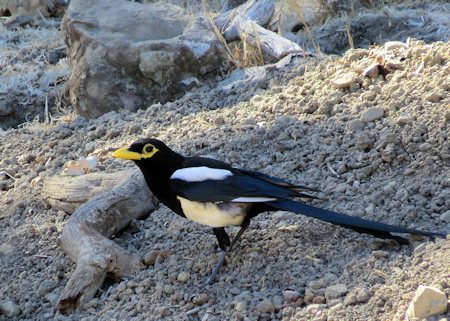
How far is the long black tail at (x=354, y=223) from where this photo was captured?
3840 millimetres

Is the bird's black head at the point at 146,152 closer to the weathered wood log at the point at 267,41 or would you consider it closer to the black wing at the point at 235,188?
the black wing at the point at 235,188

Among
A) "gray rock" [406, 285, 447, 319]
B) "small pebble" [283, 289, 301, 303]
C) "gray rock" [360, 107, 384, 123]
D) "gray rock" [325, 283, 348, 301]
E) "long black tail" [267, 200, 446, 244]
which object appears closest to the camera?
"gray rock" [406, 285, 447, 319]

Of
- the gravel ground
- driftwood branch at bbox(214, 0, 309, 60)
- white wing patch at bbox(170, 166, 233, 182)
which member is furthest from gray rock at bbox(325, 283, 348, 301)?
driftwood branch at bbox(214, 0, 309, 60)

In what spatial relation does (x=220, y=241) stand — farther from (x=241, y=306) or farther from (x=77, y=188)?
(x=77, y=188)

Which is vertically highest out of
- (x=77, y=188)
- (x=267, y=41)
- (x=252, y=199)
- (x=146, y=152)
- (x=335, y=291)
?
(x=146, y=152)

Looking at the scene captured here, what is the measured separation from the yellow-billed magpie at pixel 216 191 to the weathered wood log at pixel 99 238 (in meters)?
0.40

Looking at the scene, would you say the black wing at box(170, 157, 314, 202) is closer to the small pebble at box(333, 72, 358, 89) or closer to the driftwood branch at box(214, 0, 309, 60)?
the small pebble at box(333, 72, 358, 89)

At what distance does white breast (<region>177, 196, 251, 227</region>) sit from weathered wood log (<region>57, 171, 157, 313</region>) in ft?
1.39

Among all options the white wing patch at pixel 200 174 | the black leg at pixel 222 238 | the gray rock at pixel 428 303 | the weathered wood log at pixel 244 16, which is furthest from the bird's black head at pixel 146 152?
the weathered wood log at pixel 244 16

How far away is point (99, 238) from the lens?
4430 mm

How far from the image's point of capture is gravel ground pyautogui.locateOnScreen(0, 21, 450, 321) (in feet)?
12.2

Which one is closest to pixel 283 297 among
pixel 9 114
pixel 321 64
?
pixel 321 64

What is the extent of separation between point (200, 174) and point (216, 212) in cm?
19

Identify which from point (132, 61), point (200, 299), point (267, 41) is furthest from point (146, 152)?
point (267, 41)
